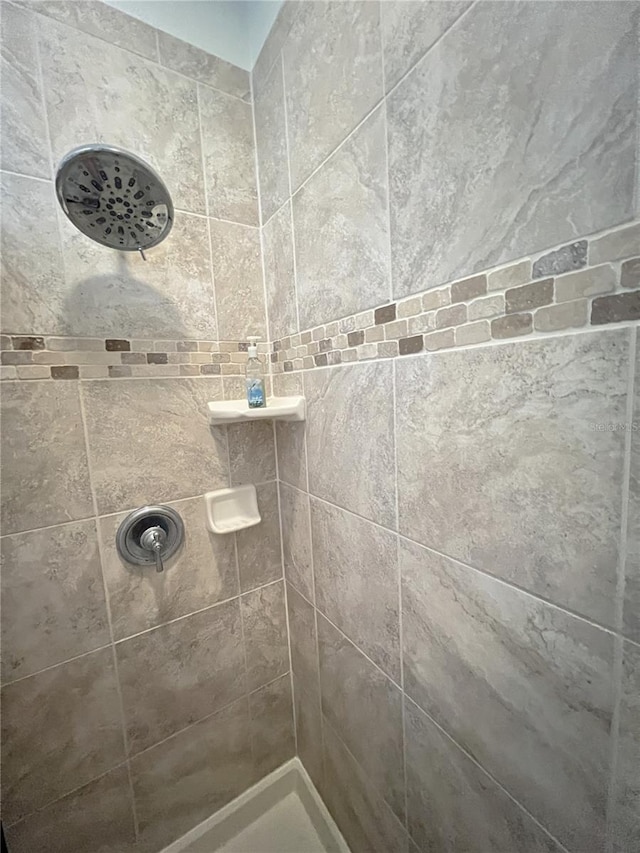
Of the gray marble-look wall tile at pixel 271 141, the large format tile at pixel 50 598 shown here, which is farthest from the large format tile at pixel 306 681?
the gray marble-look wall tile at pixel 271 141

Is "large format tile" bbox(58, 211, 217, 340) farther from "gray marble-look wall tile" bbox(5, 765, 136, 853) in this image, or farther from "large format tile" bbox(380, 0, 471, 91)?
"gray marble-look wall tile" bbox(5, 765, 136, 853)

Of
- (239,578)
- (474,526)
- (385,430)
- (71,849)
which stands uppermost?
(385,430)

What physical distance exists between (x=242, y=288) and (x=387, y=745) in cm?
116

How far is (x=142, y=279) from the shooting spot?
0.81 meters

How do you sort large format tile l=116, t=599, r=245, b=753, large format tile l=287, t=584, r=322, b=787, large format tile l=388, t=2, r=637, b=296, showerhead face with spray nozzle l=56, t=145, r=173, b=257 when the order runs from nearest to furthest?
large format tile l=388, t=2, r=637, b=296 < showerhead face with spray nozzle l=56, t=145, r=173, b=257 < large format tile l=116, t=599, r=245, b=753 < large format tile l=287, t=584, r=322, b=787

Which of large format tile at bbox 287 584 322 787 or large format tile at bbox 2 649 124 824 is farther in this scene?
large format tile at bbox 287 584 322 787

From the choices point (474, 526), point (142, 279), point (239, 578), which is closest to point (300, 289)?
point (142, 279)

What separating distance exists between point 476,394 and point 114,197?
713 mm

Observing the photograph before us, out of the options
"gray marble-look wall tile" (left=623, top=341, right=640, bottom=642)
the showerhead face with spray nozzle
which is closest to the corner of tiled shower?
"gray marble-look wall tile" (left=623, top=341, right=640, bottom=642)

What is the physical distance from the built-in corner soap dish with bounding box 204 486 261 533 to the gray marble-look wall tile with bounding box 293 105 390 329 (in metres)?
0.51

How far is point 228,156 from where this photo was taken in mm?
895

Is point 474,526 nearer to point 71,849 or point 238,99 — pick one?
point 238,99

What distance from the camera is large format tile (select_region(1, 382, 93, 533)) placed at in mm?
703

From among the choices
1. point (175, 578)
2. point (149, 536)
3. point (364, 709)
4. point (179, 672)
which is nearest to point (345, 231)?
point (149, 536)
